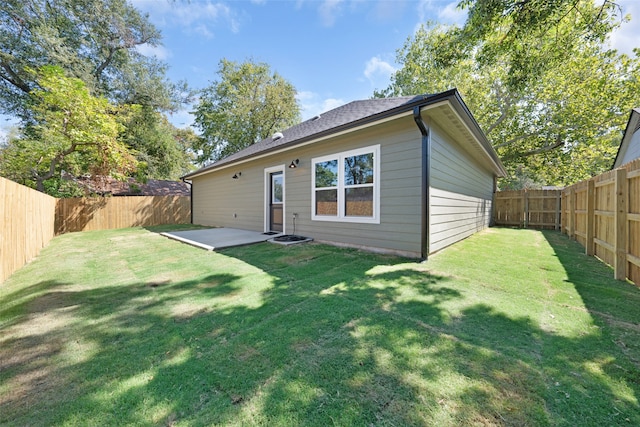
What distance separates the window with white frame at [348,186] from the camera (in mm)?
5258

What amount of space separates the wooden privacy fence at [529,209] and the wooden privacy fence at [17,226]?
15.6m

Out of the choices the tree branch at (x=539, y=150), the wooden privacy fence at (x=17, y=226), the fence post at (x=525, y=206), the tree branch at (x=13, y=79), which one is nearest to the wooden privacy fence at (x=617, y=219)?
the fence post at (x=525, y=206)

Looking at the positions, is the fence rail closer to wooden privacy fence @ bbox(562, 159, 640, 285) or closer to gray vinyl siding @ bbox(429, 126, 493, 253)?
gray vinyl siding @ bbox(429, 126, 493, 253)

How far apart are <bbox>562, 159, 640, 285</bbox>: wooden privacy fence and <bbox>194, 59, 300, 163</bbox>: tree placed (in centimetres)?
1913

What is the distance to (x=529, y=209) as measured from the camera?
11086 millimetres

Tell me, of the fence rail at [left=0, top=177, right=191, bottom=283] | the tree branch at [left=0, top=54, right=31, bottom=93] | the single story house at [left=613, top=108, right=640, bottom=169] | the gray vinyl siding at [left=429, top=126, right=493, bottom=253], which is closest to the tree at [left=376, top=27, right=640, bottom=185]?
the single story house at [left=613, top=108, right=640, bottom=169]

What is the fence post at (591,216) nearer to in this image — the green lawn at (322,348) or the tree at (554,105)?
the green lawn at (322,348)

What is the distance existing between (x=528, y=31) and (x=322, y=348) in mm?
6059

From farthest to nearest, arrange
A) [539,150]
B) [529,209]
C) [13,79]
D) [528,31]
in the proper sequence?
[539,150] → [13,79] → [529,209] → [528,31]

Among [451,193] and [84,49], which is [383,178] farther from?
[84,49]

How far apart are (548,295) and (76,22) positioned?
66.9 ft

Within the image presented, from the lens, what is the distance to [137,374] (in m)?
1.70

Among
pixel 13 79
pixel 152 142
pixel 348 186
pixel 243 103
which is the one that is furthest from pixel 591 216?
pixel 13 79

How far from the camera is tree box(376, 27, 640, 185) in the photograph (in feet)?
38.3
